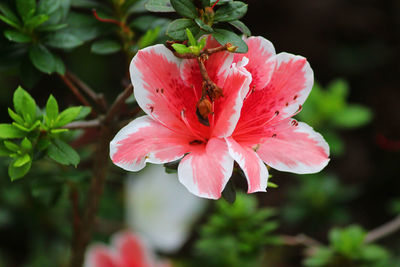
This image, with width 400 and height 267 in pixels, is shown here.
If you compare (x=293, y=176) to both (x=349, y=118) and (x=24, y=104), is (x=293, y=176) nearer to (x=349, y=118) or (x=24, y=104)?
(x=349, y=118)

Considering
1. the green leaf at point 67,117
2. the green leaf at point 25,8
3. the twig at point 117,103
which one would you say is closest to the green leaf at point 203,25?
the twig at point 117,103

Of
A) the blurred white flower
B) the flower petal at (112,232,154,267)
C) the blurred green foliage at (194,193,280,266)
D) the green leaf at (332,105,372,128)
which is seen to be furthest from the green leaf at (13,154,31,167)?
the green leaf at (332,105,372,128)

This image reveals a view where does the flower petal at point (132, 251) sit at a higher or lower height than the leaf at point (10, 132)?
lower

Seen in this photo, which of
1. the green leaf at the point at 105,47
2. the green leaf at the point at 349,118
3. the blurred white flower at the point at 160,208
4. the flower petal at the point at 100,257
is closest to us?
the green leaf at the point at 105,47

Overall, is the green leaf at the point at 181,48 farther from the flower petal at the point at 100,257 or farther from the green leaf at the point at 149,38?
the flower petal at the point at 100,257

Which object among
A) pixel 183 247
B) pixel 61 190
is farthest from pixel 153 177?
pixel 61 190

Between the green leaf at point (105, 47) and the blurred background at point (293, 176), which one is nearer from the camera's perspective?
the green leaf at point (105, 47)
